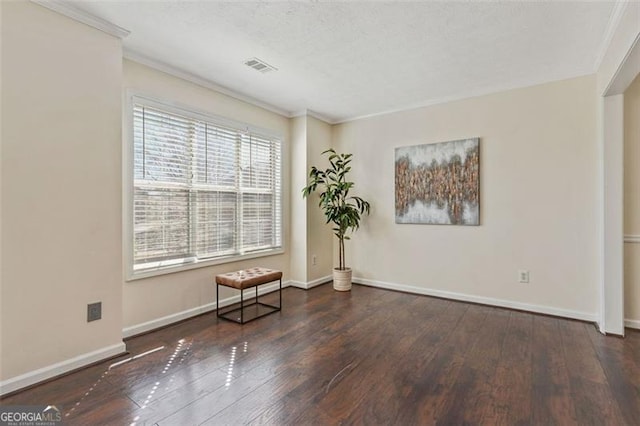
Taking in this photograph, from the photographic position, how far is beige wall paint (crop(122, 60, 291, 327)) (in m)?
2.76

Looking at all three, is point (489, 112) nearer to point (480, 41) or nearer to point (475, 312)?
point (480, 41)

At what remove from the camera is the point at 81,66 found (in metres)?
2.20

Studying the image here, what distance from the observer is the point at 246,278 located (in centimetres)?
313

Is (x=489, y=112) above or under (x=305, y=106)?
under

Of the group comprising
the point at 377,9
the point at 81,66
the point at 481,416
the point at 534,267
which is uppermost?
the point at 377,9

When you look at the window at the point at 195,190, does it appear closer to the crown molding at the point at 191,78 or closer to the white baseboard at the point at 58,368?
the crown molding at the point at 191,78

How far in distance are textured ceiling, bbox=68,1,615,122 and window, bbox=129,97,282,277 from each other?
578 millimetres

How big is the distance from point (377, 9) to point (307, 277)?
10.8 feet

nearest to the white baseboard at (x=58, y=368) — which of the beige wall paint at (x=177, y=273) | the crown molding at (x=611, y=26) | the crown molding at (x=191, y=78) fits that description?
the beige wall paint at (x=177, y=273)

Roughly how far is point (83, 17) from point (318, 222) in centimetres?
329

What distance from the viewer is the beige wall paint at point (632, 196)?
2.85m

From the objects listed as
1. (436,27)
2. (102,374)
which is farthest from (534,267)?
(102,374)

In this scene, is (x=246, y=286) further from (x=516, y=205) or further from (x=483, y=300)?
(x=516, y=205)

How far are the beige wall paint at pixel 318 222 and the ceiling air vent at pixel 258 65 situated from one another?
138cm
